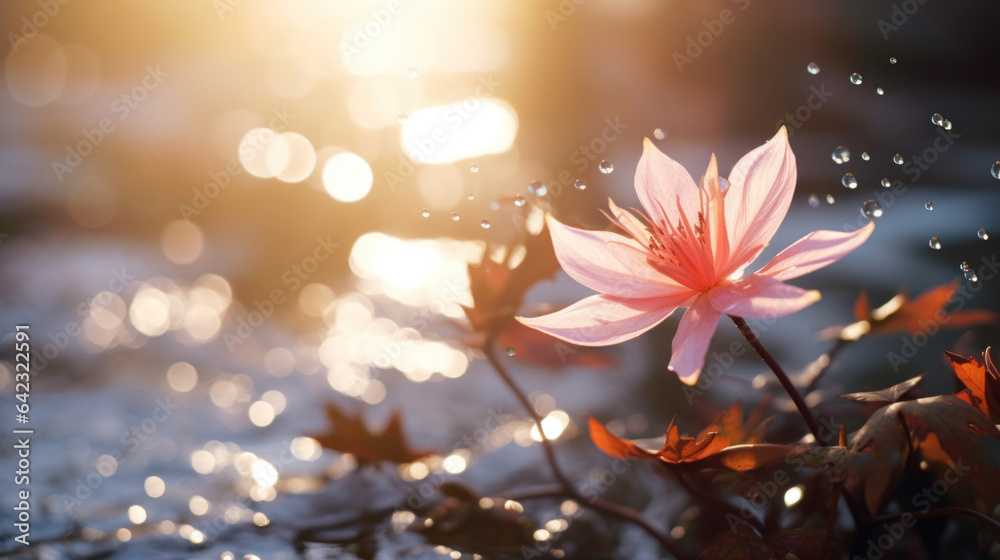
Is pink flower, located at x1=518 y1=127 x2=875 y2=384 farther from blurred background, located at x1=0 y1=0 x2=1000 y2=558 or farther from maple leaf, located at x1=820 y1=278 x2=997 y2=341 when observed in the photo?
maple leaf, located at x1=820 y1=278 x2=997 y2=341

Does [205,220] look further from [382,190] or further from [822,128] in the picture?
[822,128]

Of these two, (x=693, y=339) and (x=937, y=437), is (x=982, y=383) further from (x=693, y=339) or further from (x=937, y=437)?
(x=693, y=339)

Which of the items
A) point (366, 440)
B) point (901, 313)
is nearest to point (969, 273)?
point (901, 313)

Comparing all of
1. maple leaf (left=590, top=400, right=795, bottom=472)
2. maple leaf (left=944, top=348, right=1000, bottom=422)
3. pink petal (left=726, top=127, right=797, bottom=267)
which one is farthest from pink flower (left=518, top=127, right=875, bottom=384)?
maple leaf (left=944, top=348, right=1000, bottom=422)

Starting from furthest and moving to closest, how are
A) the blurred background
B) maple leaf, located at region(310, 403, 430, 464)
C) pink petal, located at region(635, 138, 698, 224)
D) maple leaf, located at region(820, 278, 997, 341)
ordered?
the blurred background < maple leaf, located at region(310, 403, 430, 464) < maple leaf, located at region(820, 278, 997, 341) < pink petal, located at region(635, 138, 698, 224)

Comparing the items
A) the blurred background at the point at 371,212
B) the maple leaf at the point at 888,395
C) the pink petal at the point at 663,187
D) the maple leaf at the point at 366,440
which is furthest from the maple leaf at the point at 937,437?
the maple leaf at the point at 366,440

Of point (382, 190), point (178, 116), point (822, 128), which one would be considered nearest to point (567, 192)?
point (382, 190)
